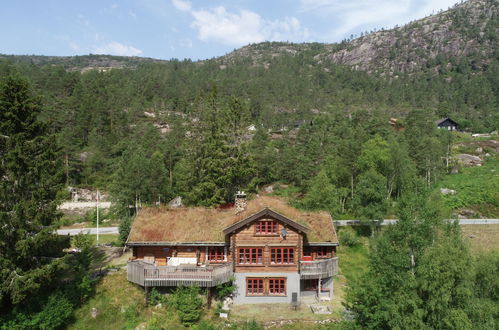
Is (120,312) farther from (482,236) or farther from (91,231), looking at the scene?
(482,236)

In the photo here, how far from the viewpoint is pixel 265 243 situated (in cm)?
2898

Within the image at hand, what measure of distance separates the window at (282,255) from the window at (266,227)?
4.64 ft

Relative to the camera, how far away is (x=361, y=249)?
1686 inches

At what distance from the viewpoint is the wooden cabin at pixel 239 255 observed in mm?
27891

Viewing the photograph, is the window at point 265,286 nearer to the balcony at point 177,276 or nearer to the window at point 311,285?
the window at point 311,285

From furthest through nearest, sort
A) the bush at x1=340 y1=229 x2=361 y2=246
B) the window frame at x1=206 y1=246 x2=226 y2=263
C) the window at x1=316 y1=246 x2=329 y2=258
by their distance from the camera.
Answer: the bush at x1=340 y1=229 x2=361 y2=246 < the window at x1=316 y1=246 x2=329 y2=258 < the window frame at x1=206 y1=246 x2=226 y2=263

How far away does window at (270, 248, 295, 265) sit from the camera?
29.1 m

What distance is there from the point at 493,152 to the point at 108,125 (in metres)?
89.9

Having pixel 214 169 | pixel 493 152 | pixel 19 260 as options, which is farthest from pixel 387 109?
pixel 19 260

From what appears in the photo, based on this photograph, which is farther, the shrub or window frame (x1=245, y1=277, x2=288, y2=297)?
the shrub

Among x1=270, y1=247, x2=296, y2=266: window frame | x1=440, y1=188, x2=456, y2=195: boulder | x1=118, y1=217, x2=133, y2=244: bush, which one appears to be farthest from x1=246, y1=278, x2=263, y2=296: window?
x1=440, y1=188, x2=456, y2=195: boulder

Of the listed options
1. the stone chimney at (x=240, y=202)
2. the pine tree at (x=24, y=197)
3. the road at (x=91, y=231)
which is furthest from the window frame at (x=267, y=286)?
the road at (x=91, y=231)

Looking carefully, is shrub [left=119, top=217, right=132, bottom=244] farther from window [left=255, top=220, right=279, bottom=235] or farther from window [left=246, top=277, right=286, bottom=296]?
window [left=255, top=220, right=279, bottom=235]

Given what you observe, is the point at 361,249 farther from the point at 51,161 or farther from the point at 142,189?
the point at 51,161
